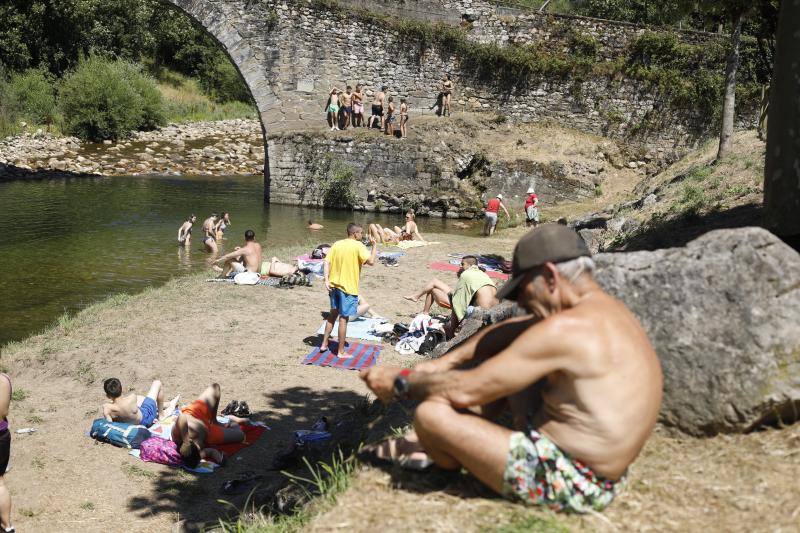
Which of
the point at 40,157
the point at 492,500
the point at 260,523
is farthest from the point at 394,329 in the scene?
the point at 40,157

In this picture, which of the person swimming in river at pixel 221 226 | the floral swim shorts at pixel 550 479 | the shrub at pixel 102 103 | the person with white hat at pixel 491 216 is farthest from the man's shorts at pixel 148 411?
the shrub at pixel 102 103

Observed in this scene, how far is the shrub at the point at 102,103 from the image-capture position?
1165 inches

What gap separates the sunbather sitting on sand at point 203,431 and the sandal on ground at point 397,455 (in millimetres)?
2964

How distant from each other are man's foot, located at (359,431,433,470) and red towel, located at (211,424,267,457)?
3118 millimetres

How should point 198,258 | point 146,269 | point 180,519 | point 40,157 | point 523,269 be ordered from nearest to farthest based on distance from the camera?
1. point 523,269
2. point 180,519
3. point 146,269
4. point 198,258
5. point 40,157

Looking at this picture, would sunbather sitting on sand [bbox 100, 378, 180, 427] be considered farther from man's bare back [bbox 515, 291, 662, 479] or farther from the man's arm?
man's bare back [bbox 515, 291, 662, 479]

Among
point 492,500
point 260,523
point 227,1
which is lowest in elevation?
point 260,523

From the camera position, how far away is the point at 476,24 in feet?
78.9

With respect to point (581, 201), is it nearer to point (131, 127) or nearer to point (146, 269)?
point (146, 269)

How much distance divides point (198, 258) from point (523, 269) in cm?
1263

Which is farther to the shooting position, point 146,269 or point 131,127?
point 131,127

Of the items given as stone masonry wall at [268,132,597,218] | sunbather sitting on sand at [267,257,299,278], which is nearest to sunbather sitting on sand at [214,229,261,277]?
sunbather sitting on sand at [267,257,299,278]

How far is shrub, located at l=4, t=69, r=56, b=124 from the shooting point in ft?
98.5

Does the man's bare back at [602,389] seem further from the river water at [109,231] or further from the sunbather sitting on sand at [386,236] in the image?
the sunbather sitting on sand at [386,236]
